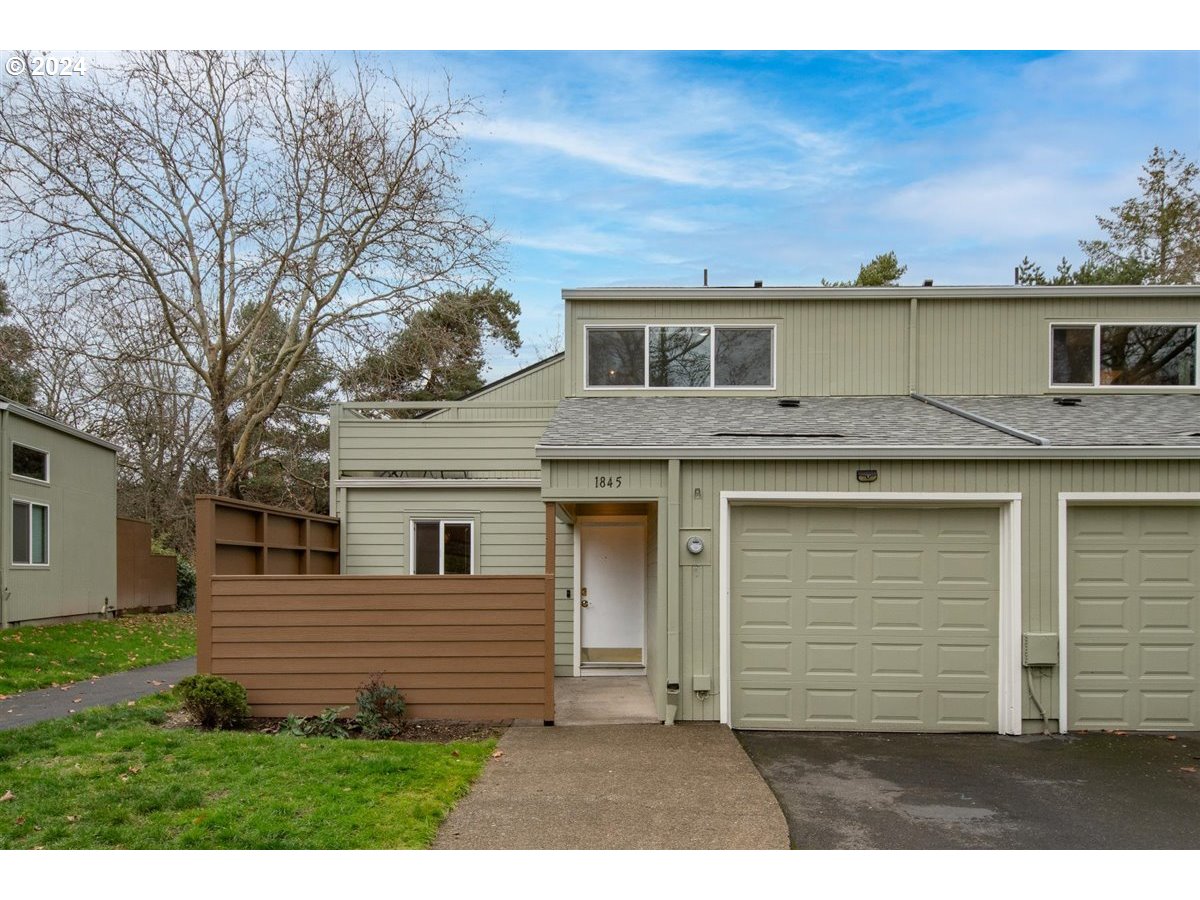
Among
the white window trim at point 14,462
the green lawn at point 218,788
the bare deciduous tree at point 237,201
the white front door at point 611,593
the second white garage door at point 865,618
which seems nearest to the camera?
the green lawn at point 218,788

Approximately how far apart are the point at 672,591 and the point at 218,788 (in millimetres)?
4562

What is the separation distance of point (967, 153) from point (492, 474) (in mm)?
13590

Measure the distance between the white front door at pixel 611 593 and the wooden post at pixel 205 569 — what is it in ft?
17.4

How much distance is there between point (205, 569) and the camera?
9.07 metres

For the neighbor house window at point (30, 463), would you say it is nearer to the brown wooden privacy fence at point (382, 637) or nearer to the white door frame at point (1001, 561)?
the brown wooden privacy fence at point (382, 637)

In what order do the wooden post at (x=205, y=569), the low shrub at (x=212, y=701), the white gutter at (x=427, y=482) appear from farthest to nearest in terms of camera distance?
the white gutter at (x=427, y=482), the wooden post at (x=205, y=569), the low shrub at (x=212, y=701)

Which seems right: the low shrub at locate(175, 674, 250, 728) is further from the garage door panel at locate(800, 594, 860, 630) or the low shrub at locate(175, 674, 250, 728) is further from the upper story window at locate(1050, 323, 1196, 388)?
the upper story window at locate(1050, 323, 1196, 388)

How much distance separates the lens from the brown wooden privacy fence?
29.6 feet

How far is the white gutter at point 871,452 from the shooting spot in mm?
8977

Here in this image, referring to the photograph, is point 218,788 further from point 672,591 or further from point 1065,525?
point 1065,525

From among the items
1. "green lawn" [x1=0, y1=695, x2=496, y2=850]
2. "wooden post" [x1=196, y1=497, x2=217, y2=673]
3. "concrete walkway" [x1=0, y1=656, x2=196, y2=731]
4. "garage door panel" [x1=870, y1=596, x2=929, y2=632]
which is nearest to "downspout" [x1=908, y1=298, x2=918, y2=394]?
"garage door panel" [x1=870, y1=596, x2=929, y2=632]

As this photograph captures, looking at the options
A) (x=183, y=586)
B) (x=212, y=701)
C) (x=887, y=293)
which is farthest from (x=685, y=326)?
(x=183, y=586)

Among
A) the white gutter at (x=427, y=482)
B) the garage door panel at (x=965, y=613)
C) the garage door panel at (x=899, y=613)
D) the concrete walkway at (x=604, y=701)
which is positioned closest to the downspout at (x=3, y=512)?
the white gutter at (x=427, y=482)

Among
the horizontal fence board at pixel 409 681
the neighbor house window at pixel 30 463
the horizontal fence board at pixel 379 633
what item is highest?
the neighbor house window at pixel 30 463
